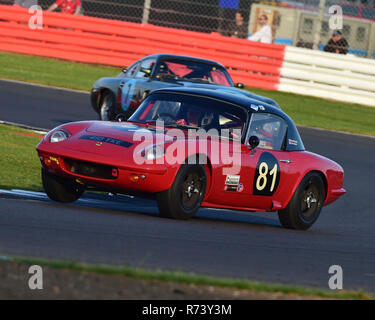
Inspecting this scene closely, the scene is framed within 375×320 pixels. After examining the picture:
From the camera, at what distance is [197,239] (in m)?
6.88

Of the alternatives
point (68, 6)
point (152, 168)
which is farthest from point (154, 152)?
point (68, 6)

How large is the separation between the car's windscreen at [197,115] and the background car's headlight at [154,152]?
1020 millimetres

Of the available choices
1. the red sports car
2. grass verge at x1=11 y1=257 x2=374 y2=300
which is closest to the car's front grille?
the red sports car

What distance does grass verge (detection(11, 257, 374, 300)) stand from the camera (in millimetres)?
4895

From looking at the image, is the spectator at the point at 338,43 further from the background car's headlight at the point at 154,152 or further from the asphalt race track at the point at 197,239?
the background car's headlight at the point at 154,152

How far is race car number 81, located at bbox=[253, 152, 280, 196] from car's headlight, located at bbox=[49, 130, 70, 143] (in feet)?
6.08

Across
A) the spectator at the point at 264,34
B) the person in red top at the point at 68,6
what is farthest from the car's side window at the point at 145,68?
the person in red top at the point at 68,6

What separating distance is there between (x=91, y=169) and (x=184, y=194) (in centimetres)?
84

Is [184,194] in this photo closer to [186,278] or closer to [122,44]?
[186,278]

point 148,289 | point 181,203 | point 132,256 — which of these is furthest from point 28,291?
point 181,203

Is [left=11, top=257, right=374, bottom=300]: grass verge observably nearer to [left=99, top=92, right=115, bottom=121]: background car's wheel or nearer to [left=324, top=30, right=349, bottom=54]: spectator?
[left=99, top=92, right=115, bottom=121]: background car's wheel

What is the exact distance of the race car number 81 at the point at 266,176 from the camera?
848 centimetres
